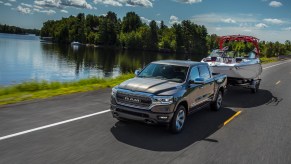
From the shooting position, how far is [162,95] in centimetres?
779

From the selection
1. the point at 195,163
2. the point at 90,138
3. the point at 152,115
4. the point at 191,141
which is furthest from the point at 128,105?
the point at 195,163

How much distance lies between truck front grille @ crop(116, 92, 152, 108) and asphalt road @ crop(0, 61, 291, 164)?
78 cm

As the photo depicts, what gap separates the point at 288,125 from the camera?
10.3 meters

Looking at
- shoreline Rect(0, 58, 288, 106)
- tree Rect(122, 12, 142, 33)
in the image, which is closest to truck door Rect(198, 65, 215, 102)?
shoreline Rect(0, 58, 288, 106)

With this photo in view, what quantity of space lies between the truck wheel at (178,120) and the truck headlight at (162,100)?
1.56 ft

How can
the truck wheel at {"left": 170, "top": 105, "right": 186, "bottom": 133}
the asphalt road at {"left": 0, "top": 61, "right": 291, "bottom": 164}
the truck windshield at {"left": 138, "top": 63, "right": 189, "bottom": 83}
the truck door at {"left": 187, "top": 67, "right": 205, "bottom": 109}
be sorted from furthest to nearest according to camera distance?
1. the truck windshield at {"left": 138, "top": 63, "right": 189, "bottom": 83}
2. the truck door at {"left": 187, "top": 67, "right": 205, "bottom": 109}
3. the truck wheel at {"left": 170, "top": 105, "right": 186, "bottom": 133}
4. the asphalt road at {"left": 0, "top": 61, "right": 291, "bottom": 164}

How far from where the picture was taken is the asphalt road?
641 centimetres

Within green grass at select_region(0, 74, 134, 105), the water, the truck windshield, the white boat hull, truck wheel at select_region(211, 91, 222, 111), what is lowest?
the water

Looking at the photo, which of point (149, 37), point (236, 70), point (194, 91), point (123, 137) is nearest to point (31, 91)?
point (123, 137)

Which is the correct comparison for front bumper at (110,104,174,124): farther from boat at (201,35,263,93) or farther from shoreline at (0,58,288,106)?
boat at (201,35,263,93)

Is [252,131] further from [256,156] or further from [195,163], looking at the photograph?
[195,163]

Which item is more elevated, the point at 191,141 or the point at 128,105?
the point at 128,105

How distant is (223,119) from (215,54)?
788 centimetres

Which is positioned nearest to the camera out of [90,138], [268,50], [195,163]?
[195,163]
